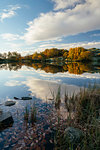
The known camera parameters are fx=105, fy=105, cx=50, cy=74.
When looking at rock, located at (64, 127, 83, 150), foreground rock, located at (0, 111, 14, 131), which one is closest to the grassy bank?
rock, located at (64, 127, 83, 150)

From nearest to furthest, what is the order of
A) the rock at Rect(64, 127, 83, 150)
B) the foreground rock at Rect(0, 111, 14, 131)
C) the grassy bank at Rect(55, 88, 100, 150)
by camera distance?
the grassy bank at Rect(55, 88, 100, 150)
the rock at Rect(64, 127, 83, 150)
the foreground rock at Rect(0, 111, 14, 131)

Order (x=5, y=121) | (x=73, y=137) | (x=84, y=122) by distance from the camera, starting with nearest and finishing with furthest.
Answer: (x=73, y=137)
(x=84, y=122)
(x=5, y=121)

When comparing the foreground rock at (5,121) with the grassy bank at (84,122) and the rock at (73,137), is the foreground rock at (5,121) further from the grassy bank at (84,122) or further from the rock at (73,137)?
the rock at (73,137)

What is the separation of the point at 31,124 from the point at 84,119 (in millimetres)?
3731

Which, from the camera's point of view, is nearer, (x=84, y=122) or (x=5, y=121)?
(x=84, y=122)

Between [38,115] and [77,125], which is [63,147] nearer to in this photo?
[77,125]

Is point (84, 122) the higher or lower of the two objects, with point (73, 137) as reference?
higher

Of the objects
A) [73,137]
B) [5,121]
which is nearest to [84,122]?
[73,137]

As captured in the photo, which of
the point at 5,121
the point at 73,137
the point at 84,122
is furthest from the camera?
the point at 5,121

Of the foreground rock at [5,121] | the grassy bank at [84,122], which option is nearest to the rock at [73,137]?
the grassy bank at [84,122]

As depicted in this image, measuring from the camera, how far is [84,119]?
738cm

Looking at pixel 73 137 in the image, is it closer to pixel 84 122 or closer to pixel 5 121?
pixel 84 122

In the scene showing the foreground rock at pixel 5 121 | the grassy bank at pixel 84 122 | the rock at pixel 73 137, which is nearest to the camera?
the grassy bank at pixel 84 122

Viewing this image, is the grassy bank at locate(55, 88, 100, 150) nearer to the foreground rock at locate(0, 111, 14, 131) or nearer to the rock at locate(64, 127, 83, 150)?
the rock at locate(64, 127, 83, 150)
